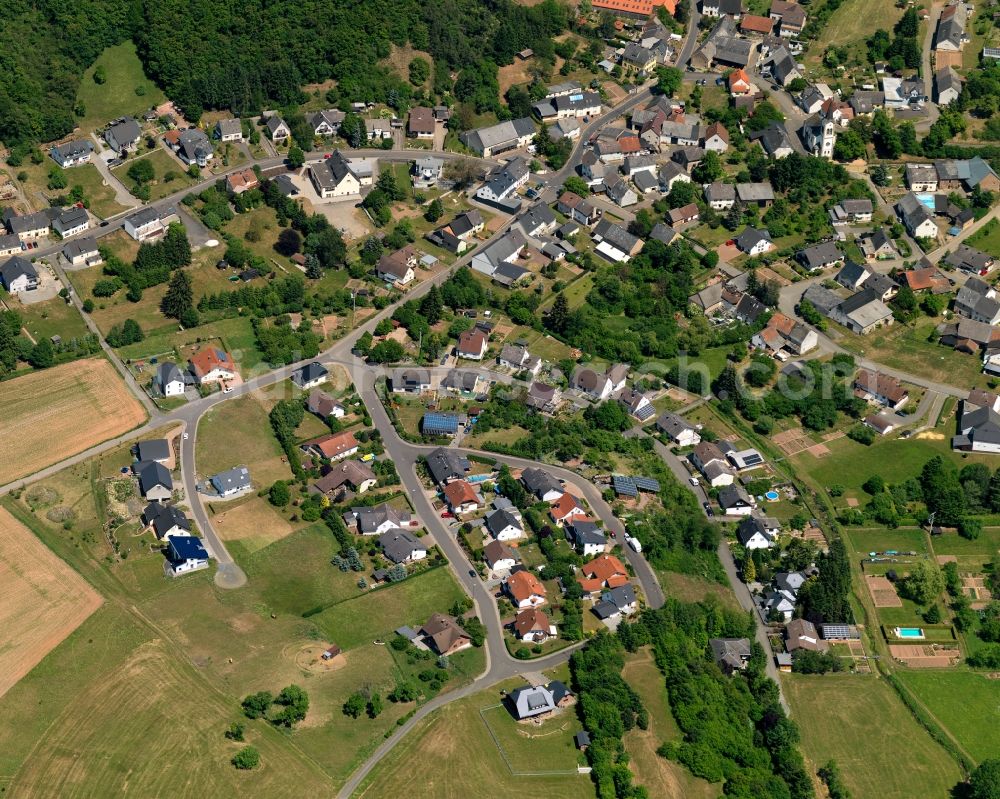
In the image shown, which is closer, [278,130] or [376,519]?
[376,519]

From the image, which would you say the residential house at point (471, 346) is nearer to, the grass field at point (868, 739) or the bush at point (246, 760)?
the grass field at point (868, 739)

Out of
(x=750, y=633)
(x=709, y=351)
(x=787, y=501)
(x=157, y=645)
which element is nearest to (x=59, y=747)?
(x=157, y=645)

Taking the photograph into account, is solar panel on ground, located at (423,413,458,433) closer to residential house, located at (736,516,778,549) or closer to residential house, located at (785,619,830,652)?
residential house, located at (736,516,778,549)

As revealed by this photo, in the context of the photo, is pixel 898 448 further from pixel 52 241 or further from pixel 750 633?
pixel 52 241

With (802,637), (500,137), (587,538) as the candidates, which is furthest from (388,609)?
(500,137)

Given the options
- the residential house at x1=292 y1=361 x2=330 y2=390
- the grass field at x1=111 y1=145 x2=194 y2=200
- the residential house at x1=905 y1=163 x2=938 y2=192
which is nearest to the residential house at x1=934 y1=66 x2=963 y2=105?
the residential house at x1=905 y1=163 x2=938 y2=192

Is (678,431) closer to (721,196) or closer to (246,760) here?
(721,196)

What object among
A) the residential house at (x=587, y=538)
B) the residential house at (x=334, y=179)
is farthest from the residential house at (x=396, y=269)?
the residential house at (x=587, y=538)
